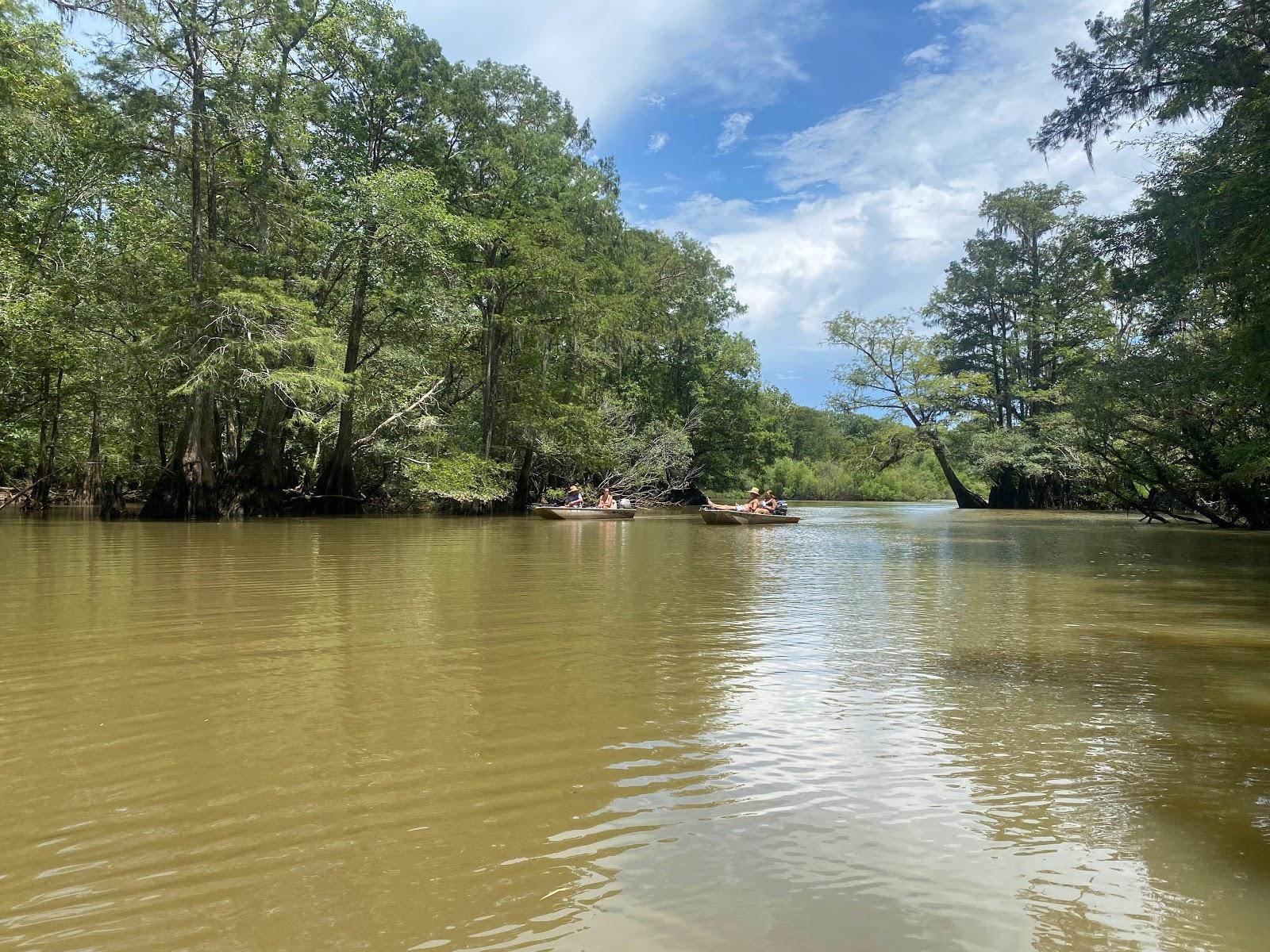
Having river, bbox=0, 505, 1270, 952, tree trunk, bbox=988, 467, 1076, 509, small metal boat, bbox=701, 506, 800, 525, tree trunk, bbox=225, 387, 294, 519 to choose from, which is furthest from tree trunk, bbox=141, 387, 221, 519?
tree trunk, bbox=988, 467, 1076, 509

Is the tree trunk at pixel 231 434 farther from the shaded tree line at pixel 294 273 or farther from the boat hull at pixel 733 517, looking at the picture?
the boat hull at pixel 733 517

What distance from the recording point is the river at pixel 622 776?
2289 millimetres

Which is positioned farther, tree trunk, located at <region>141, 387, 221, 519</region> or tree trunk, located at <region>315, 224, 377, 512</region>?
tree trunk, located at <region>315, 224, 377, 512</region>

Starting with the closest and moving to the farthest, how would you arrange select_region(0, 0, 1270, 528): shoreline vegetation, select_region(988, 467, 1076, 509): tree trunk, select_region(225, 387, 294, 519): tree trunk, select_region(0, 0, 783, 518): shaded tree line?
1. select_region(0, 0, 1270, 528): shoreline vegetation
2. select_region(0, 0, 783, 518): shaded tree line
3. select_region(225, 387, 294, 519): tree trunk
4. select_region(988, 467, 1076, 509): tree trunk

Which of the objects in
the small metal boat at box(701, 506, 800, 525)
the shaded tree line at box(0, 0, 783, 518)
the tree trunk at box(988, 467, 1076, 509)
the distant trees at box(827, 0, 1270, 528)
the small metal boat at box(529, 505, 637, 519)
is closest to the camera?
the distant trees at box(827, 0, 1270, 528)

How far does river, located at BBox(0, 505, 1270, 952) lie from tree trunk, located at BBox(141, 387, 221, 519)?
13.5 m

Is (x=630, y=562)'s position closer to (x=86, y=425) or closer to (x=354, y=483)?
(x=354, y=483)

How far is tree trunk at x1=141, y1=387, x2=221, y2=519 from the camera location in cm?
2039

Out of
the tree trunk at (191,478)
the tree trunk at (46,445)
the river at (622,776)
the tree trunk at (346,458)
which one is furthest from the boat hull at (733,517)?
the tree trunk at (46,445)

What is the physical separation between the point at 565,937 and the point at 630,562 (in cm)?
1043

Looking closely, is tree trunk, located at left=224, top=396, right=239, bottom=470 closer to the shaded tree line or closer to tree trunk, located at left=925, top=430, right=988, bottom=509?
the shaded tree line

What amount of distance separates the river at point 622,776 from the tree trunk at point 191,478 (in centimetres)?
1352

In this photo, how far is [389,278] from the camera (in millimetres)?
24484

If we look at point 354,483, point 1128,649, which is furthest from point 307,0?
point 1128,649
